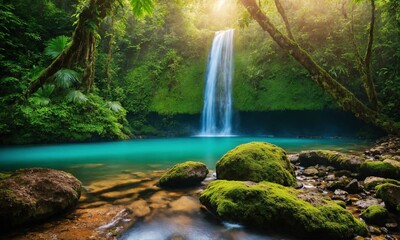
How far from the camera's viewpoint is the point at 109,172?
6758 millimetres

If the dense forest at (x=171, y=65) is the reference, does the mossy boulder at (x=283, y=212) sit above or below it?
below

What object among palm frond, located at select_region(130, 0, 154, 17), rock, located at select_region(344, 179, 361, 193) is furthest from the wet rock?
palm frond, located at select_region(130, 0, 154, 17)

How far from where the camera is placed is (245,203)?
3543 millimetres

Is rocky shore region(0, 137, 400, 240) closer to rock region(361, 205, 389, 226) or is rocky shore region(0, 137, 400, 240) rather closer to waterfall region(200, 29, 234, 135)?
rock region(361, 205, 389, 226)

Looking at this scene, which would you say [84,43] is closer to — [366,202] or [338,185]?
→ [366,202]

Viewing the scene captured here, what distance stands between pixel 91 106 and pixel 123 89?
556cm

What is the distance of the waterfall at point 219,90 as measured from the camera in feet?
62.2

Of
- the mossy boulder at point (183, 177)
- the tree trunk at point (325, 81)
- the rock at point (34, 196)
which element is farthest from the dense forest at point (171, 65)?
the tree trunk at point (325, 81)

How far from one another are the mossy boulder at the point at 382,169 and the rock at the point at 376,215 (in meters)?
1.97

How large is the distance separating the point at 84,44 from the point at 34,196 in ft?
6.96

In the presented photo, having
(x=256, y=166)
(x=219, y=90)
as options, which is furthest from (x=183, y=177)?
(x=219, y=90)

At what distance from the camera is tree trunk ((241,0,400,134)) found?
266 centimetres

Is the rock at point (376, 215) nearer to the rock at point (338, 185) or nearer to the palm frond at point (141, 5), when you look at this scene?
the rock at point (338, 185)

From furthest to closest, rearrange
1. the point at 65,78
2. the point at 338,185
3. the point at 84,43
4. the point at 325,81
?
→ 1. the point at 338,185
2. the point at 84,43
3. the point at 325,81
4. the point at 65,78
